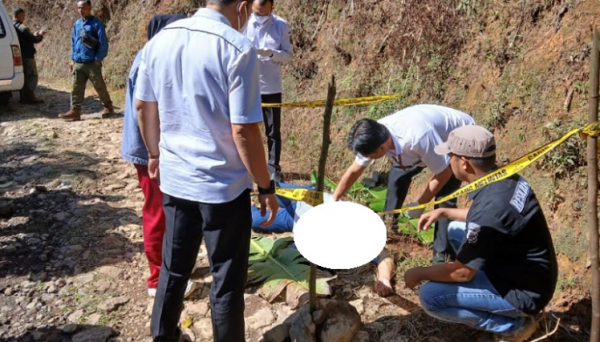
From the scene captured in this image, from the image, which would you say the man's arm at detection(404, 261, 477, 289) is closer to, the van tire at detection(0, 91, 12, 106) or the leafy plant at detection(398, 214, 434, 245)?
the leafy plant at detection(398, 214, 434, 245)

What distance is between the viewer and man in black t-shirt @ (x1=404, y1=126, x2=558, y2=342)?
2.67 meters

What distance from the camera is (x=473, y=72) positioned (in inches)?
209

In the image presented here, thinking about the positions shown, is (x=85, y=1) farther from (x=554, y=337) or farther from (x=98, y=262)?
(x=554, y=337)

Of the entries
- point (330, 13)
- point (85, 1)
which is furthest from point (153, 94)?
point (85, 1)

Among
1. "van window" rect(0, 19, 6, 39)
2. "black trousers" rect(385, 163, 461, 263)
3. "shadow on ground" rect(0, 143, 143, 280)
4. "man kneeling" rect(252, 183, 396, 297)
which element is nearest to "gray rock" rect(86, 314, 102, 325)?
"shadow on ground" rect(0, 143, 143, 280)

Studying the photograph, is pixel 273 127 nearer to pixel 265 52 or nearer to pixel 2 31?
pixel 265 52

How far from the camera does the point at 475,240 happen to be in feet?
8.81

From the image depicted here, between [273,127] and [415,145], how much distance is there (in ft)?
7.54

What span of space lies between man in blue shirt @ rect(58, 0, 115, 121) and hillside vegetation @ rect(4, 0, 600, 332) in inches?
113

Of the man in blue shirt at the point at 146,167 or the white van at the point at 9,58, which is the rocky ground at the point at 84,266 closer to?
the man in blue shirt at the point at 146,167

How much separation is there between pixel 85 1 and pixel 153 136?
6.49 meters

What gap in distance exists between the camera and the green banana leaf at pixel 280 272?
3639mm

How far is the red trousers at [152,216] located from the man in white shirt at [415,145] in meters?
1.18

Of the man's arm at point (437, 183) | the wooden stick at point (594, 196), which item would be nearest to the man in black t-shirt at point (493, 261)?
the wooden stick at point (594, 196)
